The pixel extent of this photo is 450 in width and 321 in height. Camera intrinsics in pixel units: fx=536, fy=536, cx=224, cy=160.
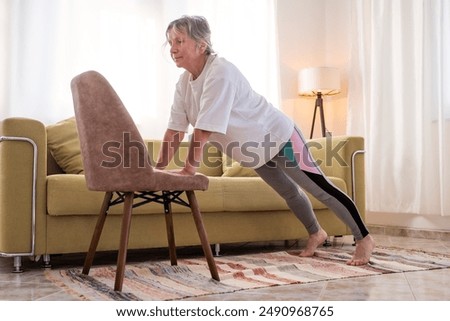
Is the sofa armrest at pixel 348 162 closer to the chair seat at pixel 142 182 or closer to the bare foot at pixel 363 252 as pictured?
the bare foot at pixel 363 252

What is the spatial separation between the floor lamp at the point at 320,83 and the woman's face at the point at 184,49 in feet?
7.73

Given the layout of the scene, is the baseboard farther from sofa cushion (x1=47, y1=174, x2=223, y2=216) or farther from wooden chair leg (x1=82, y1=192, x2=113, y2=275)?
wooden chair leg (x1=82, y1=192, x2=113, y2=275)

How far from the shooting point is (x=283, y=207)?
3.02 m

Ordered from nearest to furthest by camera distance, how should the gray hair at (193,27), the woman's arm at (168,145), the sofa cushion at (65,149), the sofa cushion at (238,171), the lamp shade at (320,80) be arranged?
the gray hair at (193,27), the woman's arm at (168,145), the sofa cushion at (65,149), the sofa cushion at (238,171), the lamp shade at (320,80)

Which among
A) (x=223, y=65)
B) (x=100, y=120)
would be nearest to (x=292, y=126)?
(x=223, y=65)

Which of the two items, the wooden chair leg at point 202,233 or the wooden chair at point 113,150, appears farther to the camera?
the wooden chair leg at point 202,233

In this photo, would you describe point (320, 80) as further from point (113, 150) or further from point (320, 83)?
point (113, 150)

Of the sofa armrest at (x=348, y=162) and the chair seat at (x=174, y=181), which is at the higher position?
the chair seat at (x=174, y=181)

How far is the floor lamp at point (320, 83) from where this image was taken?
4352 mm

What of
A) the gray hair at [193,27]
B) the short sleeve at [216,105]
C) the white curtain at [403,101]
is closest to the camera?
the short sleeve at [216,105]

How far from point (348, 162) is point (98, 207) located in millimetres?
1589

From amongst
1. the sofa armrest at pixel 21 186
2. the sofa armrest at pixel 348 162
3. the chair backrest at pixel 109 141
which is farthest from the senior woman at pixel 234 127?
the sofa armrest at pixel 348 162

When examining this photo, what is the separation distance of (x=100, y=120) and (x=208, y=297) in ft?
2.36
